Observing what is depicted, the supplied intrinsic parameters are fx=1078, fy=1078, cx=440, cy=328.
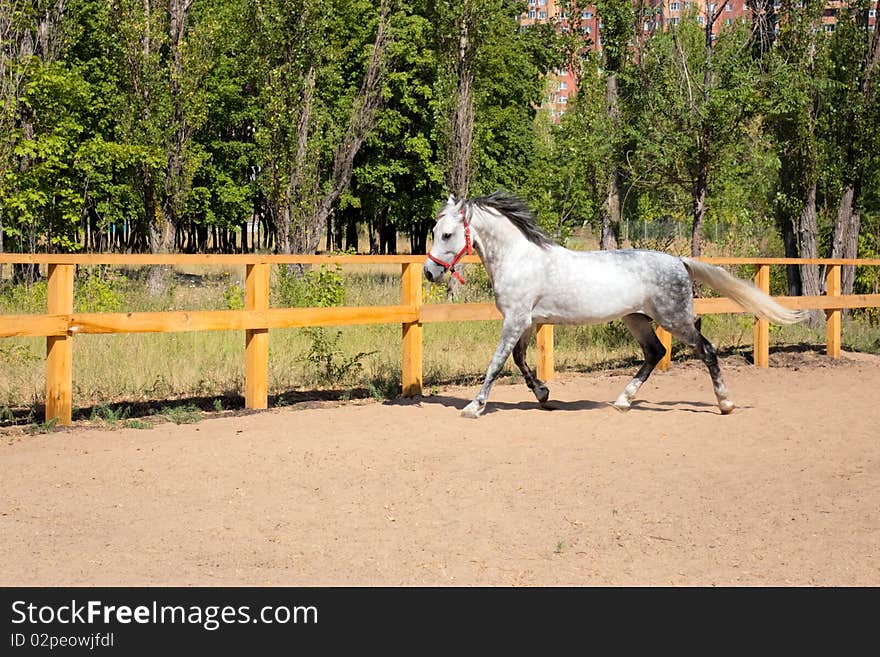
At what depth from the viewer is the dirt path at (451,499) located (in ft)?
15.4

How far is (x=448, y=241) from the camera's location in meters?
9.02

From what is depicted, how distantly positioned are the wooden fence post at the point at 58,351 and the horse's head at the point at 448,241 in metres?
2.82

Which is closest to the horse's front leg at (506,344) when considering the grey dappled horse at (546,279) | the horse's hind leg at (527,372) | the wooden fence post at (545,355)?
the grey dappled horse at (546,279)

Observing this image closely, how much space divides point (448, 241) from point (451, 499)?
3.39 metres

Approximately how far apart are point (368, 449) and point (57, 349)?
263cm

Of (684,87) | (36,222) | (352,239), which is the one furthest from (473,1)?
(352,239)

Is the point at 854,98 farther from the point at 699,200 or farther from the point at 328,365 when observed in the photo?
the point at 328,365

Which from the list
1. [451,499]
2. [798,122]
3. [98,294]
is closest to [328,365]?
[98,294]

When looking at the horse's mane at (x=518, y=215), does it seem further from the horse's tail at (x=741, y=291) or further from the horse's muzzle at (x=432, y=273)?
the horse's tail at (x=741, y=291)

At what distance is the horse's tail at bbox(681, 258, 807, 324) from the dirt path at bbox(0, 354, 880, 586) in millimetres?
1035

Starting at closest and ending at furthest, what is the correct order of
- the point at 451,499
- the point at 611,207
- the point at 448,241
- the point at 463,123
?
1. the point at 451,499
2. the point at 448,241
3. the point at 611,207
4. the point at 463,123

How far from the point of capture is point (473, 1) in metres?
23.3

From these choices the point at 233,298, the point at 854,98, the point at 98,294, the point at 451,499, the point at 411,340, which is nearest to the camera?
the point at 451,499

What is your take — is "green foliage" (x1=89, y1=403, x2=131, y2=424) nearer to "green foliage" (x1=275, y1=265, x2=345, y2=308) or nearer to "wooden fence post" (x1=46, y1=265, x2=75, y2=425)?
"wooden fence post" (x1=46, y1=265, x2=75, y2=425)
